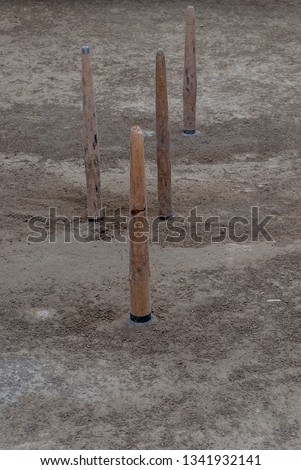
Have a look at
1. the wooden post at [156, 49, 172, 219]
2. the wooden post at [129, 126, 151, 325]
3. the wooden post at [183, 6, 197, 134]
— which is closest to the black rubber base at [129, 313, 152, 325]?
the wooden post at [129, 126, 151, 325]

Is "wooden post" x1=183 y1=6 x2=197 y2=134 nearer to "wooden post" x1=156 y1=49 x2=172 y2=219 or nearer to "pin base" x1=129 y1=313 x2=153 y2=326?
"wooden post" x1=156 y1=49 x2=172 y2=219

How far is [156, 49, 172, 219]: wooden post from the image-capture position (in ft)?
24.5

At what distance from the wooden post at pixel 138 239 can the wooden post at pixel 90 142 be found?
1.35m

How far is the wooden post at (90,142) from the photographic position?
289 inches

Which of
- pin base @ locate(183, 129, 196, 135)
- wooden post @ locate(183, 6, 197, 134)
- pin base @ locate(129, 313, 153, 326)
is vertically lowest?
pin base @ locate(183, 129, 196, 135)

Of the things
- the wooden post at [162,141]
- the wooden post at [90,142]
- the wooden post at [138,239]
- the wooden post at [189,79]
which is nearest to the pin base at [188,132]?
the wooden post at [189,79]

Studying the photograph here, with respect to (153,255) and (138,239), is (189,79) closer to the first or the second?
(153,255)

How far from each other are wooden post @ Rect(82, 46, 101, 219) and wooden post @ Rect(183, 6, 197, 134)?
69.7 inches

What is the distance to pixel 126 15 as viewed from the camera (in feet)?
39.7

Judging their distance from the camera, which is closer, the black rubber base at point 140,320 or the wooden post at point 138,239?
the wooden post at point 138,239

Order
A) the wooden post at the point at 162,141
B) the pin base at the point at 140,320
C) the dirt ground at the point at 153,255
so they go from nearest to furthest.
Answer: the dirt ground at the point at 153,255, the pin base at the point at 140,320, the wooden post at the point at 162,141

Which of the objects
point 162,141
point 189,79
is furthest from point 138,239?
point 189,79

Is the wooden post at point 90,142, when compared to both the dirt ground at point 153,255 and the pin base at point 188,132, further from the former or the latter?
the pin base at point 188,132

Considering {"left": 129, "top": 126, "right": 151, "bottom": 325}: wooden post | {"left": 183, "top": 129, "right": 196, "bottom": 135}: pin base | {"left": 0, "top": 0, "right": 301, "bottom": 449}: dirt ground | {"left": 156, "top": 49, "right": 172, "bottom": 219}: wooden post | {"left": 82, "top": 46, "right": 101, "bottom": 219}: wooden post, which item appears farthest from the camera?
{"left": 183, "top": 129, "right": 196, "bottom": 135}: pin base
